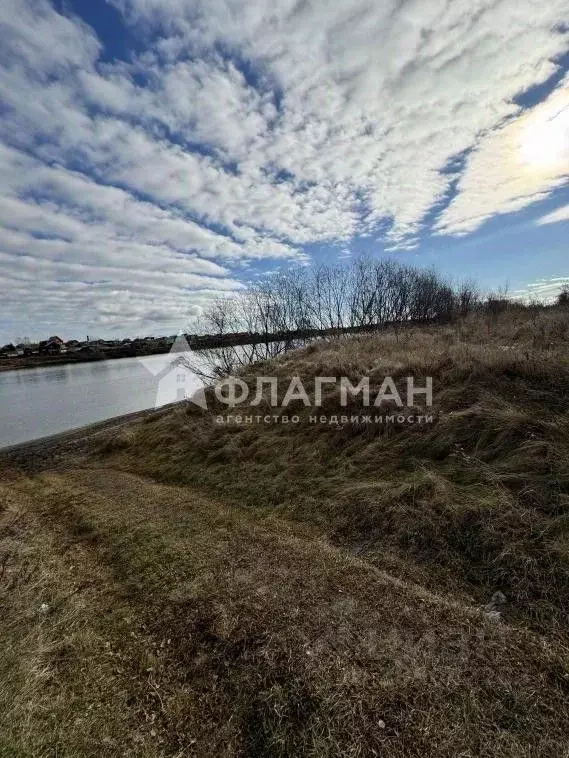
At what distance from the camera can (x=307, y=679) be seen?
2314mm

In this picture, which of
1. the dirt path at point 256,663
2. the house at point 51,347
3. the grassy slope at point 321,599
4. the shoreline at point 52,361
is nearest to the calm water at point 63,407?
the grassy slope at point 321,599

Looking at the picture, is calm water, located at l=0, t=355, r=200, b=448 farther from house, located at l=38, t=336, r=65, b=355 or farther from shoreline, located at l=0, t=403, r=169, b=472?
house, located at l=38, t=336, r=65, b=355

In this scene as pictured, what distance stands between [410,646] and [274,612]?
105 centimetres

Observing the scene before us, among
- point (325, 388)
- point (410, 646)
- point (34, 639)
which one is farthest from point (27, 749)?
point (325, 388)

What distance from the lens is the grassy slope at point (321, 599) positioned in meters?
2.07

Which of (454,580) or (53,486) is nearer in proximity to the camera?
(454,580)

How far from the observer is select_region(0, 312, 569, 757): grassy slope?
2074 millimetres

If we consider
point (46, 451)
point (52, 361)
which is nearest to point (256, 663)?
point (46, 451)

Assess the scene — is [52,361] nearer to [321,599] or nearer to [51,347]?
[51,347]

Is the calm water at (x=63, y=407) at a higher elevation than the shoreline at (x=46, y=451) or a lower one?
lower

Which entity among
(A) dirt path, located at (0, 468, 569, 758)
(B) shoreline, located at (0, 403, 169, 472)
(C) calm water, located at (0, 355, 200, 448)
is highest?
(A) dirt path, located at (0, 468, 569, 758)

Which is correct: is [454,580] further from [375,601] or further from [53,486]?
[53,486]

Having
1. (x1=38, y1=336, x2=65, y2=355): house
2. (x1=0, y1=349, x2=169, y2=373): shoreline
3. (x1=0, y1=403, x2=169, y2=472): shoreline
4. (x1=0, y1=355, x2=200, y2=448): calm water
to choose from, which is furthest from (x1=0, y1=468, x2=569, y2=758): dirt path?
(x1=38, y1=336, x2=65, y2=355): house

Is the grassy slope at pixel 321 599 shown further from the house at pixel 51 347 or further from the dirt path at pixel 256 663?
the house at pixel 51 347
